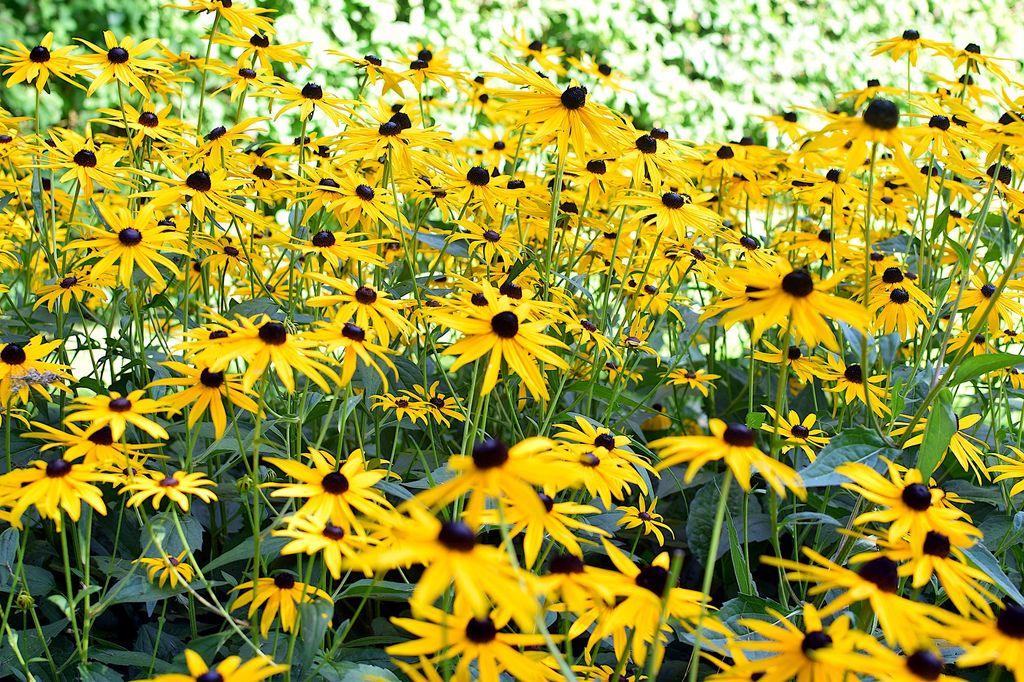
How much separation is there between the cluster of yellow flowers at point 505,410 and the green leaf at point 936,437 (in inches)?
0.5

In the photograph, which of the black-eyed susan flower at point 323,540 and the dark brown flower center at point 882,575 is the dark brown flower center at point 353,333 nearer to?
the black-eyed susan flower at point 323,540

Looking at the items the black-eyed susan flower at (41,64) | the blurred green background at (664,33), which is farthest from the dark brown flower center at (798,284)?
the blurred green background at (664,33)

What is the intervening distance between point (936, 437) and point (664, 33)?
5.45 metres

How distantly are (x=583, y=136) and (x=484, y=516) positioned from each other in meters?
0.86

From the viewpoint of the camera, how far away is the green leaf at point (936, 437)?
146 centimetres

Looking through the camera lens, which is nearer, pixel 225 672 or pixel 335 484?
pixel 225 672

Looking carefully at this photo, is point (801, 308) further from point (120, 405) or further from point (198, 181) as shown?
point (198, 181)

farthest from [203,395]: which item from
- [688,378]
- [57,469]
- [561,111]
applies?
[688,378]

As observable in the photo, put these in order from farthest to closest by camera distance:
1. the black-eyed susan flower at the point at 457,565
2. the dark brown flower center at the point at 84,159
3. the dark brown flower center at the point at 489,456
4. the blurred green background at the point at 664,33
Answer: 1. the blurred green background at the point at 664,33
2. the dark brown flower center at the point at 84,159
3. the dark brown flower center at the point at 489,456
4. the black-eyed susan flower at the point at 457,565

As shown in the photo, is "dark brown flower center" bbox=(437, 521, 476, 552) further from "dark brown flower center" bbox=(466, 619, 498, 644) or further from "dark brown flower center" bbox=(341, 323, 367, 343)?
"dark brown flower center" bbox=(341, 323, 367, 343)

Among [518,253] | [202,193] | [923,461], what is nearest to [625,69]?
[518,253]

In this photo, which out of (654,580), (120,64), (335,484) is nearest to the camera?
(654,580)

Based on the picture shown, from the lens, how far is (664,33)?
6434 mm

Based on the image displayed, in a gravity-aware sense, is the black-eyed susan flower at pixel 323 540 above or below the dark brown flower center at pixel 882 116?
below
